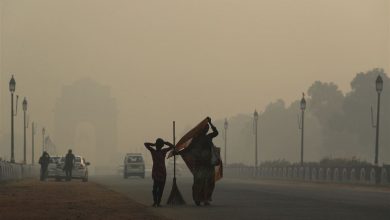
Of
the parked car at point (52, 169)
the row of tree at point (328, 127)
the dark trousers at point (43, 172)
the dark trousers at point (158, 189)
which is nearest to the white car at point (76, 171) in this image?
the parked car at point (52, 169)

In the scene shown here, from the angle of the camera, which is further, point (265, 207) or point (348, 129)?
point (348, 129)

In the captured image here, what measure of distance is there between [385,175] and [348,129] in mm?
81048

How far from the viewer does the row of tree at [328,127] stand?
12162cm

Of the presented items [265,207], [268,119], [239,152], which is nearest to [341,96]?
[268,119]

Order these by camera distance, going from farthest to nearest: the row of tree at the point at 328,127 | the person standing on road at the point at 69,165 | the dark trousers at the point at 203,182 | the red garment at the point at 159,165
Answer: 1. the row of tree at the point at 328,127
2. the person standing on road at the point at 69,165
3. the dark trousers at the point at 203,182
4. the red garment at the point at 159,165

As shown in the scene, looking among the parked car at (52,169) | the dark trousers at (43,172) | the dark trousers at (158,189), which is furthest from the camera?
the dark trousers at (43,172)

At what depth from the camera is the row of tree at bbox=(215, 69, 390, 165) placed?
121625 millimetres

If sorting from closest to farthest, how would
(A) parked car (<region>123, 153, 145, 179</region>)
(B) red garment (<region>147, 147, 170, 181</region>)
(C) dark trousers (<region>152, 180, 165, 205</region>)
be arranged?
1. (B) red garment (<region>147, 147, 170, 181</region>)
2. (C) dark trousers (<region>152, 180, 165, 205</region>)
3. (A) parked car (<region>123, 153, 145, 179</region>)

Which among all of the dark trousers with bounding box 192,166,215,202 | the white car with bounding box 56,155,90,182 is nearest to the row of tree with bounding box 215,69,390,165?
the white car with bounding box 56,155,90,182

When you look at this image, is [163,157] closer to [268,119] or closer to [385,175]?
[385,175]

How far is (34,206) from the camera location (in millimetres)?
22906

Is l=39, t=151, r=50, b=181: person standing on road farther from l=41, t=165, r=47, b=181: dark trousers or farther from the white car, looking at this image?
the white car

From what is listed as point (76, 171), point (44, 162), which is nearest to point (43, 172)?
point (44, 162)

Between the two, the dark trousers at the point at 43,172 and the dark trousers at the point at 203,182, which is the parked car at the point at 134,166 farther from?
the dark trousers at the point at 203,182
